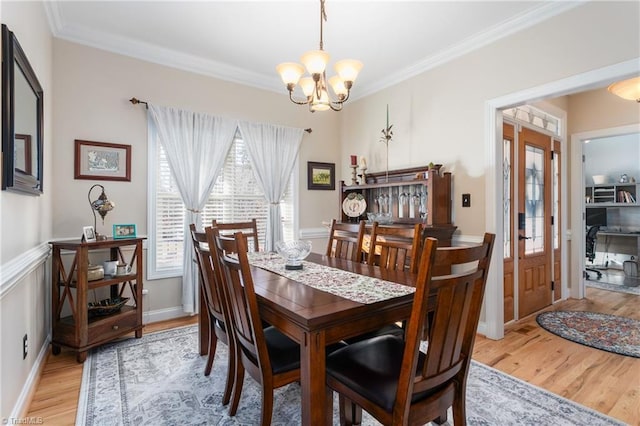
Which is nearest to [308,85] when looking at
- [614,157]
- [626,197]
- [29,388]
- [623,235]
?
[29,388]

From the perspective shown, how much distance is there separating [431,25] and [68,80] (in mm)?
3255

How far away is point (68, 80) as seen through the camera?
2.91 metres

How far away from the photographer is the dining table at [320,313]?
4.20ft

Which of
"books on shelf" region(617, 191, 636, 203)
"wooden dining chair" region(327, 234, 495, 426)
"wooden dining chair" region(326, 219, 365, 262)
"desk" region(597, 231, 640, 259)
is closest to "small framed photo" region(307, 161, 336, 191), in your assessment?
"wooden dining chair" region(326, 219, 365, 262)

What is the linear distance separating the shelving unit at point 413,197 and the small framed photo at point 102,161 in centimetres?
244

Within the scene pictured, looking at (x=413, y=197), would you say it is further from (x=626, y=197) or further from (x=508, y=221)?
(x=626, y=197)

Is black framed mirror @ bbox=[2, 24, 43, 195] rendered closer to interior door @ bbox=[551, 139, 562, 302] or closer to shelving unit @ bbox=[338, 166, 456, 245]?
shelving unit @ bbox=[338, 166, 456, 245]

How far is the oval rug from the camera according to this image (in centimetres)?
278

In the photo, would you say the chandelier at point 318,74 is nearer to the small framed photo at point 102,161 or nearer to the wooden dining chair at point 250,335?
the wooden dining chair at point 250,335

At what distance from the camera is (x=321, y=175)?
449 centimetres

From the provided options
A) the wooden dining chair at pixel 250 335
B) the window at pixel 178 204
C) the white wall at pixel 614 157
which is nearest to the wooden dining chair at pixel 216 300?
the wooden dining chair at pixel 250 335

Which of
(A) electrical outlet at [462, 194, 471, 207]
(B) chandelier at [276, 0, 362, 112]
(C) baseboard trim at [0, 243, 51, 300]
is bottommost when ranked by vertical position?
(C) baseboard trim at [0, 243, 51, 300]

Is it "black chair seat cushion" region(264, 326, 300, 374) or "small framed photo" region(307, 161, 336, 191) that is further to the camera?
"small framed photo" region(307, 161, 336, 191)

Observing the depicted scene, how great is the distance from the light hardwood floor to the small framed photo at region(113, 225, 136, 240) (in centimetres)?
95
